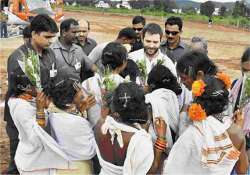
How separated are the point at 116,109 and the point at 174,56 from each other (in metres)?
2.61

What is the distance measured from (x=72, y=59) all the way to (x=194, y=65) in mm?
1886

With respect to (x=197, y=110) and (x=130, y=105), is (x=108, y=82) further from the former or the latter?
(x=197, y=110)

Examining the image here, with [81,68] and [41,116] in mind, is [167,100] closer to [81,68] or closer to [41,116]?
[41,116]

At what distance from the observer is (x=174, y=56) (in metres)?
5.08

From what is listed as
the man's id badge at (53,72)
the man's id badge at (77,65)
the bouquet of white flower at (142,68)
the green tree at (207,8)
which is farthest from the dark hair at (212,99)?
the green tree at (207,8)

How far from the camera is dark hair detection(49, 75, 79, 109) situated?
2.81m

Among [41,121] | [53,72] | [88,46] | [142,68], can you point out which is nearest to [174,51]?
[88,46]

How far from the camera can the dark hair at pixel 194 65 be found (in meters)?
3.21

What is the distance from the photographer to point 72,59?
4.73 meters

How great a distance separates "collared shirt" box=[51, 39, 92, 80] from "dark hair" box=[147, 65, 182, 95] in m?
1.71

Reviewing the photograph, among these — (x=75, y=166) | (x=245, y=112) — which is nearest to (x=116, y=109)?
(x=75, y=166)

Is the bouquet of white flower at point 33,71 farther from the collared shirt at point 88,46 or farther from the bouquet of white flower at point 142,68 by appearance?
the collared shirt at point 88,46

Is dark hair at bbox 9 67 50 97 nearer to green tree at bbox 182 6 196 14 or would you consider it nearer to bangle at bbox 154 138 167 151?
bangle at bbox 154 138 167 151

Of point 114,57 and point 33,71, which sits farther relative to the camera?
point 114,57
